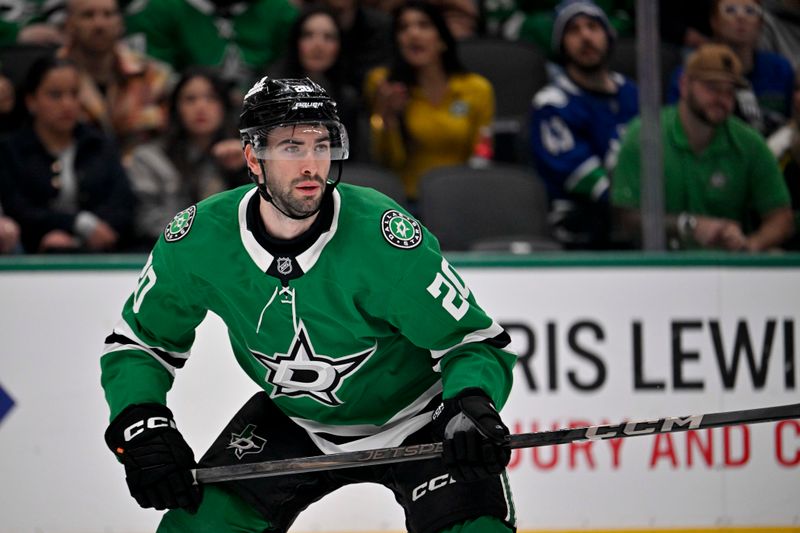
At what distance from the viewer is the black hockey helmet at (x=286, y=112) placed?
2.59 metres

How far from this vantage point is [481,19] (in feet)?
17.8

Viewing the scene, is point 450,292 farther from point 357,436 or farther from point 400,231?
point 357,436

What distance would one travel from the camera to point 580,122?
471 centimetres

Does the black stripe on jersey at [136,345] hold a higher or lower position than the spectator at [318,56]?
lower

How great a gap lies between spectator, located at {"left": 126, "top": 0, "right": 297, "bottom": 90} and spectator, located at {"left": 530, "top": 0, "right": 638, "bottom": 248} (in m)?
1.09

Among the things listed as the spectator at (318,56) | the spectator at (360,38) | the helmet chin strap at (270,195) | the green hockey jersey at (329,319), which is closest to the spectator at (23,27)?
the spectator at (318,56)

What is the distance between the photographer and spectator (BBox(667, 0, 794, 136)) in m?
4.36

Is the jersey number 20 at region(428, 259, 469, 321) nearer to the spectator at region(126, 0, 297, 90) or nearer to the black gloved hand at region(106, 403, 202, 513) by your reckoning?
the black gloved hand at region(106, 403, 202, 513)

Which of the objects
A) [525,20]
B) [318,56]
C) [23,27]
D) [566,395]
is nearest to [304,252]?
[566,395]

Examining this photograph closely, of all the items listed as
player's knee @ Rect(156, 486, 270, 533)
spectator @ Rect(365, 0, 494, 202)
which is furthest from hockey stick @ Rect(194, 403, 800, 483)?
spectator @ Rect(365, 0, 494, 202)

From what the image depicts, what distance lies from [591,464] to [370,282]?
1686 mm

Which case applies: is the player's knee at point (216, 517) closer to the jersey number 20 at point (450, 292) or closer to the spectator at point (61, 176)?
the jersey number 20 at point (450, 292)

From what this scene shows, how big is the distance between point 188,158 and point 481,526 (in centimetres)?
233

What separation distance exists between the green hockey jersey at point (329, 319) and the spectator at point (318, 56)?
1.94m
